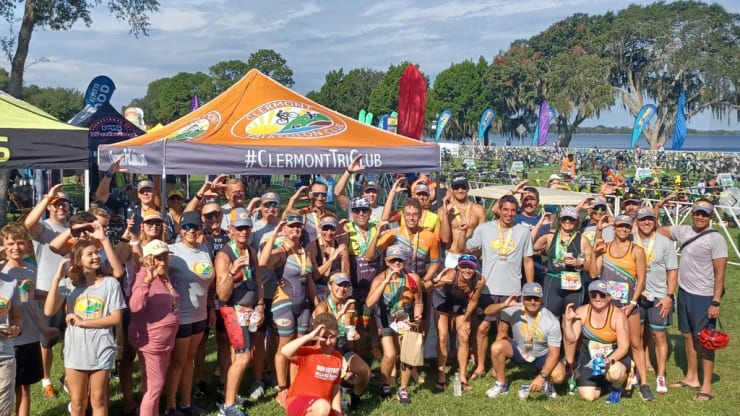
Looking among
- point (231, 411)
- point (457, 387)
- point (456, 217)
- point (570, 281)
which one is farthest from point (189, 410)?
point (570, 281)

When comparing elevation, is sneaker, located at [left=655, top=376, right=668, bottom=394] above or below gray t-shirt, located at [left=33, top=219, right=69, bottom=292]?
below

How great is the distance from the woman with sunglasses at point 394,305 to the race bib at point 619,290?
1782mm

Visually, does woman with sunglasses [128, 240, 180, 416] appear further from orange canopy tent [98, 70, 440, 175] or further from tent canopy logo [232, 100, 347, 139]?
tent canopy logo [232, 100, 347, 139]

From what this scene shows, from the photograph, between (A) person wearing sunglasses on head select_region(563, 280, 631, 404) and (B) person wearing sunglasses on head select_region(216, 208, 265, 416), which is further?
(A) person wearing sunglasses on head select_region(563, 280, 631, 404)

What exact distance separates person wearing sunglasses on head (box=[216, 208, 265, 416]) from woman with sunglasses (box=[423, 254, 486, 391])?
1.65 metres

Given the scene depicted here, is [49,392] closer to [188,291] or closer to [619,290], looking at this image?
[188,291]

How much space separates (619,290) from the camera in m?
5.80

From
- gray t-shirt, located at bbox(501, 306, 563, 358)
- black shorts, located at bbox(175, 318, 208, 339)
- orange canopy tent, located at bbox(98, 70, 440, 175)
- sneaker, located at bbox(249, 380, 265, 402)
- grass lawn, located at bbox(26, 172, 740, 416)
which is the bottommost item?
grass lawn, located at bbox(26, 172, 740, 416)

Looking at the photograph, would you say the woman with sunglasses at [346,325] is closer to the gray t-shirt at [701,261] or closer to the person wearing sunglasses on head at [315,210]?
the person wearing sunglasses on head at [315,210]

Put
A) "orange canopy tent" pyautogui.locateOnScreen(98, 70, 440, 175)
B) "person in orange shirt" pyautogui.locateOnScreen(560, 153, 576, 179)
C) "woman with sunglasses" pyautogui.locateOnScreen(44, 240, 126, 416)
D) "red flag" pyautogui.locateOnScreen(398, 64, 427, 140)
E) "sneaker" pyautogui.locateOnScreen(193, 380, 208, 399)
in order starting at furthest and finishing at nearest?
"person in orange shirt" pyautogui.locateOnScreen(560, 153, 576, 179) < "red flag" pyautogui.locateOnScreen(398, 64, 427, 140) < "orange canopy tent" pyautogui.locateOnScreen(98, 70, 440, 175) < "sneaker" pyautogui.locateOnScreen(193, 380, 208, 399) < "woman with sunglasses" pyautogui.locateOnScreen(44, 240, 126, 416)

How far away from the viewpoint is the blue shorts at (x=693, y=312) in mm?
5887

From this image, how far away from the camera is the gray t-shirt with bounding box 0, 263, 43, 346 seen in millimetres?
4395

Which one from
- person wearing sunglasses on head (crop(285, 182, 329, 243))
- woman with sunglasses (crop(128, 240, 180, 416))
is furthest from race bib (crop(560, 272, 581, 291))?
woman with sunglasses (crop(128, 240, 180, 416))

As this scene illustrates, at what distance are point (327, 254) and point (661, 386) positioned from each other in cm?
346
